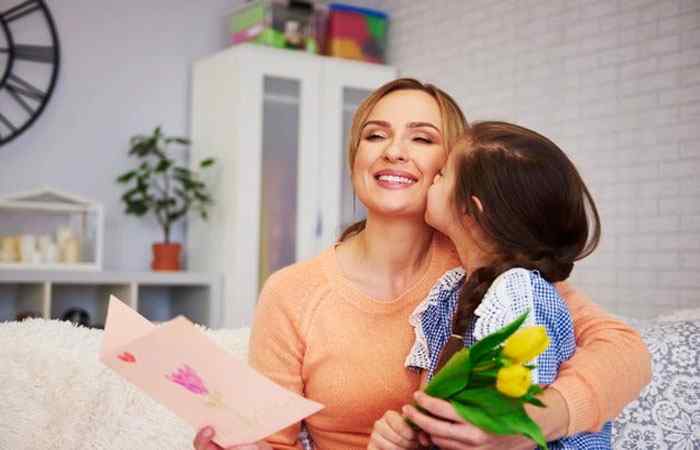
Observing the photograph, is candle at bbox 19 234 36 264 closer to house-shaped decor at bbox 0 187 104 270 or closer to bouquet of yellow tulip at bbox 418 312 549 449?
house-shaped decor at bbox 0 187 104 270

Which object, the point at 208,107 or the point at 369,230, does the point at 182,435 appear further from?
the point at 208,107

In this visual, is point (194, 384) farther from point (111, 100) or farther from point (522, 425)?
point (111, 100)

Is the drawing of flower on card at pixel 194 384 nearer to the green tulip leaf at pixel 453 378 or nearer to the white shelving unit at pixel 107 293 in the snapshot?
the green tulip leaf at pixel 453 378

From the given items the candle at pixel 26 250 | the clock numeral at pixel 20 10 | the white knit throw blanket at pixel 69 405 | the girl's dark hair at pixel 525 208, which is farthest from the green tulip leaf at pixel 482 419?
the clock numeral at pixel 20 10

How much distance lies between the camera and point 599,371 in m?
1.27

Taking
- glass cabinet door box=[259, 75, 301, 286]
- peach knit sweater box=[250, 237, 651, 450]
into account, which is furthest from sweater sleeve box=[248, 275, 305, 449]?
glass cabinet door box=[259, 75, 301, 286]

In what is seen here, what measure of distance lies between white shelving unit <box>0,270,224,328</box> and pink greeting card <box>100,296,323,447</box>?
3.16 meters

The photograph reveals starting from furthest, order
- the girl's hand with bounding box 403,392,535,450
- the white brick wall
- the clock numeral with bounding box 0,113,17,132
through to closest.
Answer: the clock numeral with bounding box 0,113,17,132, the white brick wall, the girl's hand with bounding box 403,392,535,450

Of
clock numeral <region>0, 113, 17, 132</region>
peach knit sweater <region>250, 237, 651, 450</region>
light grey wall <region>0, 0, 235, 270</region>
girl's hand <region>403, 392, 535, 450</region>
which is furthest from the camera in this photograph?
light grey wall <region>0, 0, 235, 270</region>

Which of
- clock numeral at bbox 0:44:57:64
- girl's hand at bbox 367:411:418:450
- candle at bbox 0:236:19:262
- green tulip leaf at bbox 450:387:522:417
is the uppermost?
clock numeral at bbox 0:44:57:64

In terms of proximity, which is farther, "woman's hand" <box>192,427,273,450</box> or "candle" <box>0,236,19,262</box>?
"candle" <box>0,236,19,262</box>

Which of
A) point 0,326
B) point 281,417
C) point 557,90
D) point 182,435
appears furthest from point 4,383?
point 557,90

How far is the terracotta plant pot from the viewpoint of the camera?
16.2 ft

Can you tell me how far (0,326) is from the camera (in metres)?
1.85
